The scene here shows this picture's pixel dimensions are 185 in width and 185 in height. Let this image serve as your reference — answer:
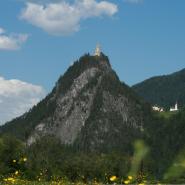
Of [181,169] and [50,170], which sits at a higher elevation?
[50,170]

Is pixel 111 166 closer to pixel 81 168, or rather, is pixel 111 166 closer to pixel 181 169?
pixel 81 168

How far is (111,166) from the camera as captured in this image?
144 metres

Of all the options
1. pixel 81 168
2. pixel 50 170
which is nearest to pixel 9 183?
pixel 50 170

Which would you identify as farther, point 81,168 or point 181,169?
point 81,168

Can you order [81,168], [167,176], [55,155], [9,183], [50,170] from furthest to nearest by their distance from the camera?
[55,155] < [81,168] < [50,170] < [9,183] < [167,176]

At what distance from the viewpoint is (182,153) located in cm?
659

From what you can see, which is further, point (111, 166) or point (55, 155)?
point (55, 155)

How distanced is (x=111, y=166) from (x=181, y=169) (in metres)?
139

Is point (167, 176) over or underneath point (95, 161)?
underneath

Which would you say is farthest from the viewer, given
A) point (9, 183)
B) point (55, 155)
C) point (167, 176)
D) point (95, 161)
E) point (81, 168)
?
point (55, 155)

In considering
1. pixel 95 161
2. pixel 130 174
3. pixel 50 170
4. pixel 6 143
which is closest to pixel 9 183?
pixel 130 174

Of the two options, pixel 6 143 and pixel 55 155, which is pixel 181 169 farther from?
pixel 55 155

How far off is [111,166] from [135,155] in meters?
139

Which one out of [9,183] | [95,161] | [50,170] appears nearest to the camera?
[9,183]
